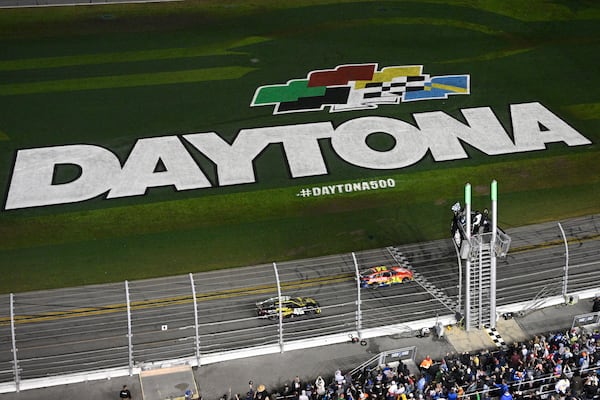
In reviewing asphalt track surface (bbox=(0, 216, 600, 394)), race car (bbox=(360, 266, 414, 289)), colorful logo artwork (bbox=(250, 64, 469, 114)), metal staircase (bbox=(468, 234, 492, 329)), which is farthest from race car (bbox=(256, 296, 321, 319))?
colorful logo artwork (bbox=(250, 64, 469, 114))

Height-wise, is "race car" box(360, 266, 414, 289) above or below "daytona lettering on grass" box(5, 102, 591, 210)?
below

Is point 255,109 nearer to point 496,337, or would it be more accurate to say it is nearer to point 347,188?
point 347,188

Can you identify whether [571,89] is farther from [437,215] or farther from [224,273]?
[224,273]

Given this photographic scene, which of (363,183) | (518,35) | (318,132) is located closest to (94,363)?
(363,183)

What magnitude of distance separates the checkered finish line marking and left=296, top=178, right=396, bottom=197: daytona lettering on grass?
10.4m

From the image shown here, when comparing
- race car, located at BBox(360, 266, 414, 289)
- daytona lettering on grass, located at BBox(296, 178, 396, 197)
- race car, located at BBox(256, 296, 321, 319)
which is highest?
daytona lettering on grass, located at BBox(296, 178, 396, 197)

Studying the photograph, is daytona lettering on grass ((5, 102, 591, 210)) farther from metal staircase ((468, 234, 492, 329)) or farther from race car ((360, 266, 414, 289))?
metal staircase ((468, 234, 492, 329))

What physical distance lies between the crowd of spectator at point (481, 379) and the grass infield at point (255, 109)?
822 cm

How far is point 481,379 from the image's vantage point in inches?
1239

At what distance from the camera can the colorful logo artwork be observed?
5019 centimetres

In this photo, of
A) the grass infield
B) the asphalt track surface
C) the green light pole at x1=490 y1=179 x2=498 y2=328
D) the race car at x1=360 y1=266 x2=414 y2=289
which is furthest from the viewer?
the grass infield

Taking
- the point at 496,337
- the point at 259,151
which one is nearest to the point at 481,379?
the point at 496,337

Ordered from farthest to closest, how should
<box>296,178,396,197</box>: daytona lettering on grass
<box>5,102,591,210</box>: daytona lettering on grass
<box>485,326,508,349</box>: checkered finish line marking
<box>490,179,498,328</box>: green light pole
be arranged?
<box>5,102,591,210</box>: daytona lettering on grass, <box>296,178,396,197</box>: daytona lettering on grass, <box>485,326,508,349</box>: checkered finish line marking, <box>490,179,498,328</box>: green light pole

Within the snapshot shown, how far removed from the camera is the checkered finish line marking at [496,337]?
3425 centimetres
